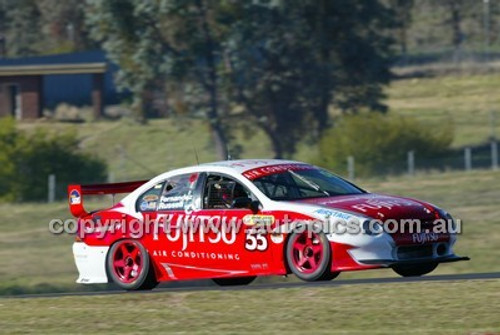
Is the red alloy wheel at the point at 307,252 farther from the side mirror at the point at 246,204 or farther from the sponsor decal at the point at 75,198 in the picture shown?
the sponsor decal at the point at 75,198

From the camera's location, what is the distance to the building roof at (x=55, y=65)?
53.2m

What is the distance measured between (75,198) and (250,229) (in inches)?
101

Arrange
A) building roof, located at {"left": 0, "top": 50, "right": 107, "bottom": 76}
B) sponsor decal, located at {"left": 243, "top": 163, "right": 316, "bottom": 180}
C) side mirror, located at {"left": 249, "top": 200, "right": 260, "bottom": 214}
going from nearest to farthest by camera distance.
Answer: side mirror, located at {"left": 249, "top": 200, "right": 260, "bottom": 214} < sponsor decal, located at {"left": 243, "top": 163, "right": 316, "bottom": 180} < building roof, located at {"left": 0, "top": 50, "right": 107, "bottom": 76}

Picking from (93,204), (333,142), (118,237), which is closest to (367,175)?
(333,142)

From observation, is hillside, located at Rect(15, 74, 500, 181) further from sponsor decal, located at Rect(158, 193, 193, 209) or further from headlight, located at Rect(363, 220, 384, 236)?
headlight, located at Rect(363, 220, 384, 236)

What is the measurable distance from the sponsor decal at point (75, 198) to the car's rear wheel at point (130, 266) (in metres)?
0.77

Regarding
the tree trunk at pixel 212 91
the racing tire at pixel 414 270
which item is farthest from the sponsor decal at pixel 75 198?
the tree trunk at pixel 212 91

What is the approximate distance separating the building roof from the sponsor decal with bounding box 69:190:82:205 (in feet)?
133

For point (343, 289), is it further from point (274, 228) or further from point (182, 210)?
point (182, 210)

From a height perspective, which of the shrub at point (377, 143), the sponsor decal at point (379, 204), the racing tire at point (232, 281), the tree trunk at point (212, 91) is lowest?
the racing tire at point (232, 281)

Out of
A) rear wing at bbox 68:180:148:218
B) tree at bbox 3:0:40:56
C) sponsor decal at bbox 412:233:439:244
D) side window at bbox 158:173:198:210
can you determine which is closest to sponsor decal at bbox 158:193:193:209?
side window at bbox 158:173:198:210

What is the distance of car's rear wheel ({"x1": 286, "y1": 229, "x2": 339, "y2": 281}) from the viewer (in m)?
11.4

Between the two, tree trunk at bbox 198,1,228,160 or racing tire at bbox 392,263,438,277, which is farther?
tree trunk at bbox 198,1,228,160

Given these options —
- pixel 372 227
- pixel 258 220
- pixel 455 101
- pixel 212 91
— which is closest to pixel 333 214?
pixel 372 227
